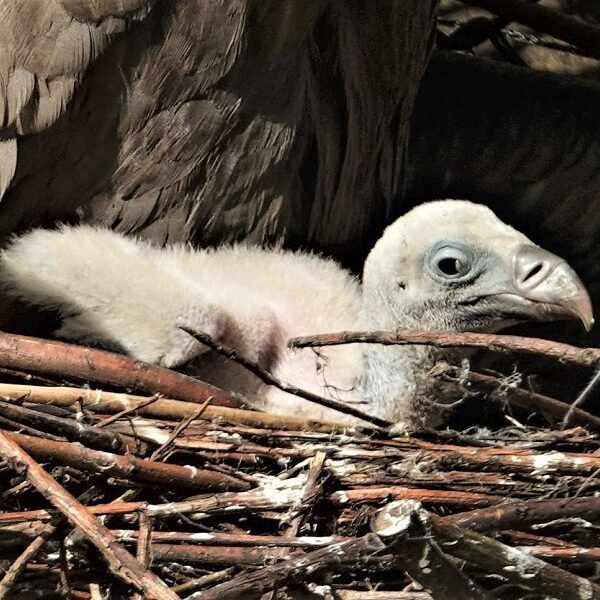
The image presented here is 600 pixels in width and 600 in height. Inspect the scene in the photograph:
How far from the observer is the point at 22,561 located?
1.11 metres

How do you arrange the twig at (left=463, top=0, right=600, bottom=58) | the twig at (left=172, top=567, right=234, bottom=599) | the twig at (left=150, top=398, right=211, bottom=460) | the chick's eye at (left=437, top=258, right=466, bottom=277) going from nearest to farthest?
the twig at (left=172, top=567, right=234, bottom=599), the twig at (left=150, top=398, right=211, bottom=460), the chick's eye at (left=437, top=258, right=466, bottom=277), the twig at (left=463, top=0, right=600, bottom=58)

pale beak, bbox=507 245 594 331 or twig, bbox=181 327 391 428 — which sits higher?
pale beak, bbox=507 245 594 331

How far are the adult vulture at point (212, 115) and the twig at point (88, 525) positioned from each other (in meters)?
0.53

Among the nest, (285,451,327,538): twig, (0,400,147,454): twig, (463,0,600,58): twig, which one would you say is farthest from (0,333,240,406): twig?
(463,0,600,58): twig

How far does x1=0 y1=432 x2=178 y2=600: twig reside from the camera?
1.04m

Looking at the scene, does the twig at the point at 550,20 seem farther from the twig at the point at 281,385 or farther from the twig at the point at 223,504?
the twig at the point at 223,504

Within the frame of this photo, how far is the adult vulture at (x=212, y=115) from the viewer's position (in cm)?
152

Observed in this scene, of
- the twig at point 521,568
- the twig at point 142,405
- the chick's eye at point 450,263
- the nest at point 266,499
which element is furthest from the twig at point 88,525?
the chick's eye at point 450,263

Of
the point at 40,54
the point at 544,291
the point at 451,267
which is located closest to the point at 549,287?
the point at 544,291

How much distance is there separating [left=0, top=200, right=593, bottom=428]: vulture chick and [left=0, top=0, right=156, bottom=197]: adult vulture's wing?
0.16 meters

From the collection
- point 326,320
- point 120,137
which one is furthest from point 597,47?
point 120,137

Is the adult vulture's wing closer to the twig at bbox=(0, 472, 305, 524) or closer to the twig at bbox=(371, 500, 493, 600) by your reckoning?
the twig at bbox=(0, 472, 305, 524)

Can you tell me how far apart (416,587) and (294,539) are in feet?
0.53

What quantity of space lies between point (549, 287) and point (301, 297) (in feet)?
1.26
